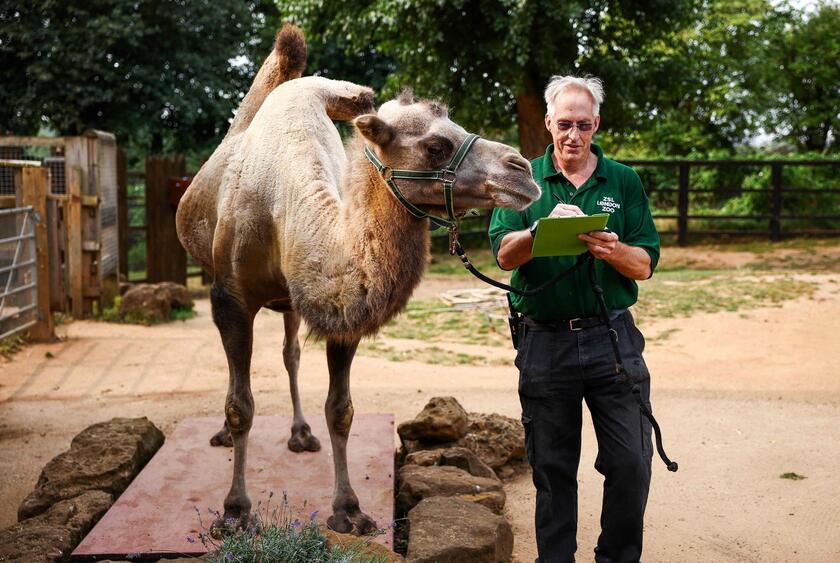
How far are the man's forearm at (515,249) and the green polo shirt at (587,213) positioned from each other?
0.30 feet

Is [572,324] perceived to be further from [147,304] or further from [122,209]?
[122,209]

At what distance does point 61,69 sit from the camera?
18.7 m

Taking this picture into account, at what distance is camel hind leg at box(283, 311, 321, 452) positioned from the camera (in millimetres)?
5496

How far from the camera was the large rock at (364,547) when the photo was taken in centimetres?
346

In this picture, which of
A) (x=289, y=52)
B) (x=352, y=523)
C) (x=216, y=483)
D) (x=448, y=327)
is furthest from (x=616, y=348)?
(x=448, y=327)

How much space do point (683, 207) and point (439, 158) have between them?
16.4 metres

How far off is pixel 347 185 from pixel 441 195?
52 centimetres

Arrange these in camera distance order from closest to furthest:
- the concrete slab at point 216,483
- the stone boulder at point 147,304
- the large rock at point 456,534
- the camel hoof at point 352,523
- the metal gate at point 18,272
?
the large rock at point 456,534 < the concrete slab at point 216,483 < the camel hoof at point 352,523 < the metal gate at point 18,272 < the stone boulder at point 147,304

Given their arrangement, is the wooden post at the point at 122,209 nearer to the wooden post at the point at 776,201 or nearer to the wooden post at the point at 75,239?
the wooden post at the point at 75,239

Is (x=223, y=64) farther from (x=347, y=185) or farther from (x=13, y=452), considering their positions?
(x=347, y=185)

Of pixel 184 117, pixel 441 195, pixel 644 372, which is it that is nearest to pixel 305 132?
pixel 441 195

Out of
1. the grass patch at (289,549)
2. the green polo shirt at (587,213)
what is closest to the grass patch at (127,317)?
the grass patch at (289,549)

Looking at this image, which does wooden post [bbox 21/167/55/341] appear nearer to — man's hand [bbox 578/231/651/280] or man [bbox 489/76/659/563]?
man [bbox 489/76/659/563]

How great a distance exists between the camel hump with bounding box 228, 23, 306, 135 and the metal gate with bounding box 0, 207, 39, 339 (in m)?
4.34
